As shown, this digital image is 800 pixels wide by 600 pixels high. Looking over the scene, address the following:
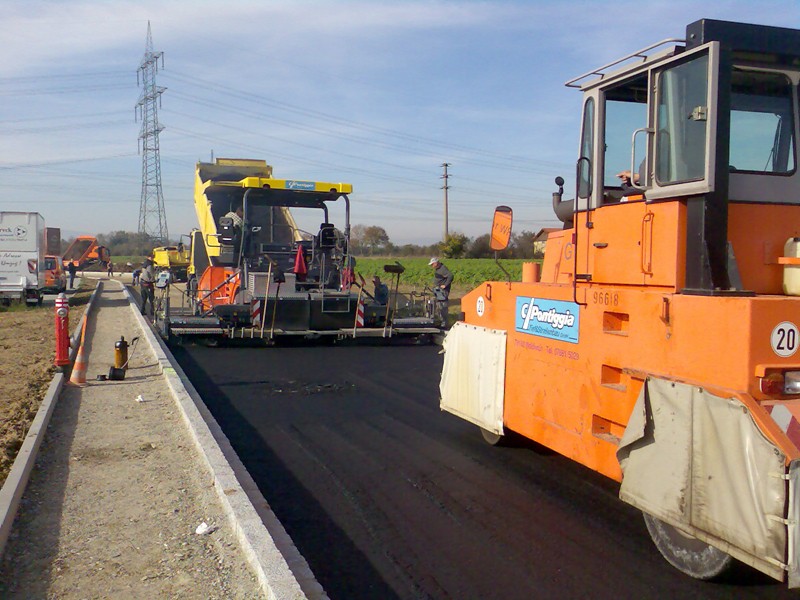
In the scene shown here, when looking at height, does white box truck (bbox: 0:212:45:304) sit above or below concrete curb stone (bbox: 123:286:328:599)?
above

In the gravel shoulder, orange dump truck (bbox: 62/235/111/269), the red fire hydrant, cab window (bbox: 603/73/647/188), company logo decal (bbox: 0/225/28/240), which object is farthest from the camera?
orange dump truck (bbox: 62/235/111/269)

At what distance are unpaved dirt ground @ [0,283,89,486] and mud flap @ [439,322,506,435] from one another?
3708 mm

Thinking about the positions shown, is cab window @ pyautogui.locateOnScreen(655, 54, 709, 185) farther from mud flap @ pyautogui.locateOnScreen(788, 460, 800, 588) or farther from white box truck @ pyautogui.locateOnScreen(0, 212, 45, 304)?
white box truck @ pyautogui.locateOnScreen(0, 212, 45, 304)

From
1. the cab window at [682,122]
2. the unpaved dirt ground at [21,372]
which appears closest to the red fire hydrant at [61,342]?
→ the unpaved dirt ground at [21,372]

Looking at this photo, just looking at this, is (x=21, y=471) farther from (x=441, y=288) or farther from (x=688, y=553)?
(x=441, y=288)

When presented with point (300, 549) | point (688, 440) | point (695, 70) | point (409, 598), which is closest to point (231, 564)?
point (300, 549)

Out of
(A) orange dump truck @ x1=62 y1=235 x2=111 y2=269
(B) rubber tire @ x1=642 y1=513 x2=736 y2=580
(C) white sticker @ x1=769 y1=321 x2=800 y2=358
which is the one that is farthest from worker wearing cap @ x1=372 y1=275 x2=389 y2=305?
(A) orange dump truck @ x1=62 y1=235 x2=111 y2=269

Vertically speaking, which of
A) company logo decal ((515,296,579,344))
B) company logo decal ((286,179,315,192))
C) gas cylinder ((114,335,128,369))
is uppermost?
company logo decal ((286,179,315,192))

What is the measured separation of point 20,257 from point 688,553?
936 inches

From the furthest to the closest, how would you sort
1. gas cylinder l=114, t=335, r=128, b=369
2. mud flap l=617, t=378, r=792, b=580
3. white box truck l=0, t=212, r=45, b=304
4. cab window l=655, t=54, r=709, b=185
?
white box truck l=0, t=212, r=45, b=304
gas cylinder l=114, t=335, r=128, b=369
cab window l=655, t=54, r=709, b=185
mud flap l=617, t=378, r=792, b=580

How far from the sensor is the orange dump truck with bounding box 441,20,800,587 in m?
3.67

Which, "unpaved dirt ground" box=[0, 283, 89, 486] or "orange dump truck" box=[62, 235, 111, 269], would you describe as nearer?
"unpaved dirt ground" box=[0, 283, 89, 486]

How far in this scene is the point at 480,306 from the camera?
262 inches

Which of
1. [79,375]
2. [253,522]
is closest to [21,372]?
[79,375]
